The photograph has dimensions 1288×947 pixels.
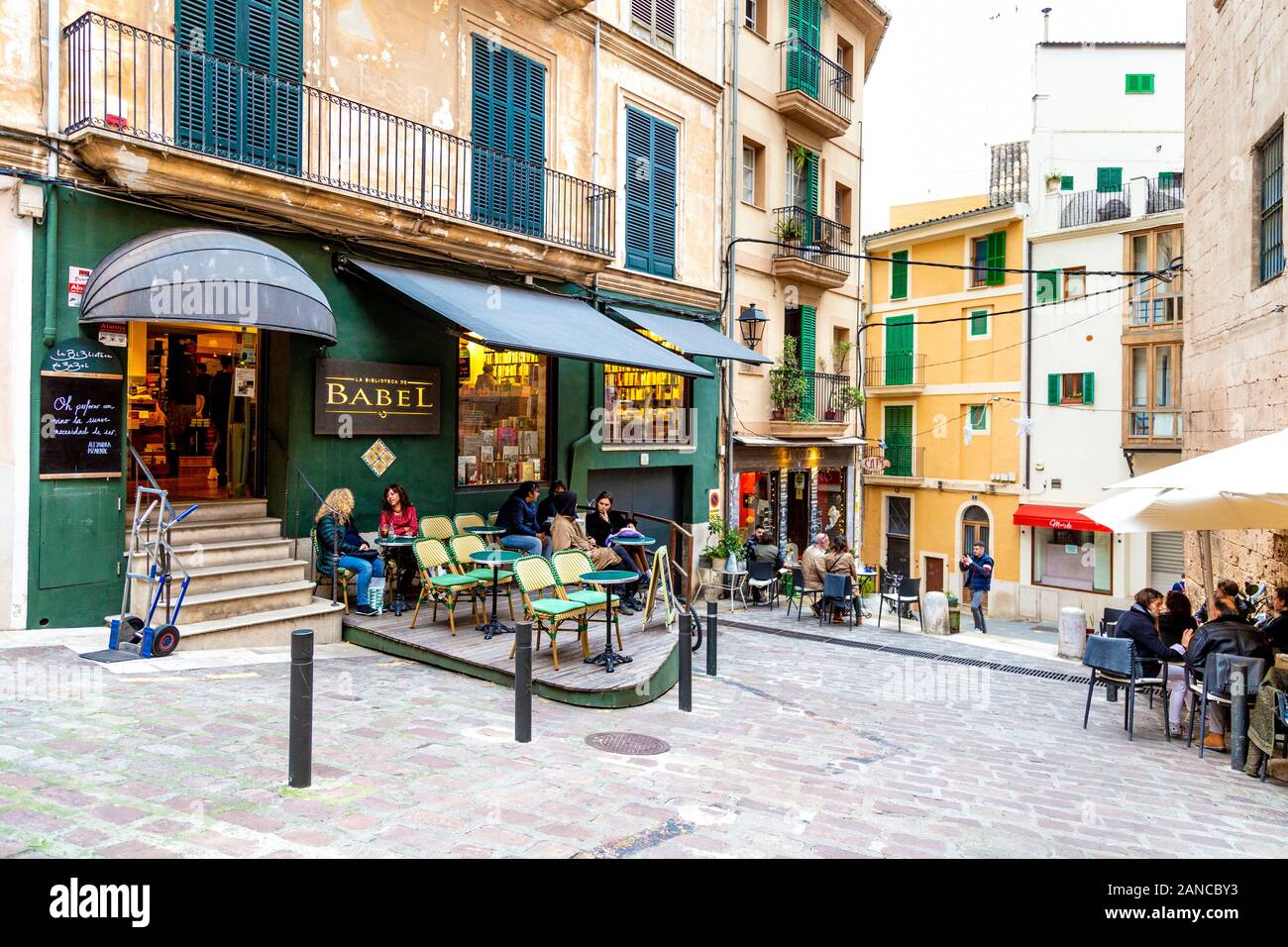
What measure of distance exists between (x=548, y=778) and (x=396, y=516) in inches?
237

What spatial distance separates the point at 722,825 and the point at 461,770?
184cm

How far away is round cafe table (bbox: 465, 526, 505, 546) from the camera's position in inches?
478

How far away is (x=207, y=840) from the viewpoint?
181 inches

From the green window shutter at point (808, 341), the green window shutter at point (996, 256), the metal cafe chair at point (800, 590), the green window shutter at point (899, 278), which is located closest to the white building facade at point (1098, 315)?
the green window shutter at point (996, 256)

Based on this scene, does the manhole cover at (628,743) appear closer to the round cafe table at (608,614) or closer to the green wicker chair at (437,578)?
the round cafe table at (608,614)

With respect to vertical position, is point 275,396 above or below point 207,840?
above

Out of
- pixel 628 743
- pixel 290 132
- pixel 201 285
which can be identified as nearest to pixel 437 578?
pixel 628 743

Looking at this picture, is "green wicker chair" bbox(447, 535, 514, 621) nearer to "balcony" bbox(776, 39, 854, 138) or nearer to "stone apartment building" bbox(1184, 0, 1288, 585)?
"stone apartment building" bbox(1184, 0, 1288, 585)

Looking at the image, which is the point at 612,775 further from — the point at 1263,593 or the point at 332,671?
the point at 1263,593

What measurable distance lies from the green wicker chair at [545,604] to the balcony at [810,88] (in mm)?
14942

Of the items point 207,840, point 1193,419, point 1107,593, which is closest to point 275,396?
point 207,840

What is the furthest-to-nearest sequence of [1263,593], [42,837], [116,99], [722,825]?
[1263,593], [116,99], [722,825], [42,837]

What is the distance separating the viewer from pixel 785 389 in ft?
67.0

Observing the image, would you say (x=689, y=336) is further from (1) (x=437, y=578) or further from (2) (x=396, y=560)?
(1) (x=437, y=578)
